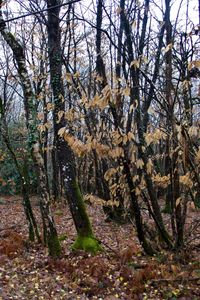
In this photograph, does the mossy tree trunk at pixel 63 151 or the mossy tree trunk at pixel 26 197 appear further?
the mossy tree trunk at pixel 26 197

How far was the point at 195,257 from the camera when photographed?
652 cm

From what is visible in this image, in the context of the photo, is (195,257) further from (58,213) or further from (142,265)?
(58,213)

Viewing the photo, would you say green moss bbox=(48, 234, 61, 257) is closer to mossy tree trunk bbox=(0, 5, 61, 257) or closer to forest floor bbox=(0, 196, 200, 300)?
mossy tree trunk bbox=(0, 5, 61, 257)

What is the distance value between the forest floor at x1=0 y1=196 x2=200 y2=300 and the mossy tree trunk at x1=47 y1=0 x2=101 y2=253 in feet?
1.39

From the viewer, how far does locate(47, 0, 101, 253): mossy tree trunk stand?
22.9ft

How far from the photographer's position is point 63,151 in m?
7.09

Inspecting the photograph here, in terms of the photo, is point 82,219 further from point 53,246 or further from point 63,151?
point 63,151

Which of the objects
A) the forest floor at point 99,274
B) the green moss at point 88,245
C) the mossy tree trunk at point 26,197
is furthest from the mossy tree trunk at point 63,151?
the mossy tree trunk at point 26,197

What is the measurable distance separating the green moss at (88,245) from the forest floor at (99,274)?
0.17 metres

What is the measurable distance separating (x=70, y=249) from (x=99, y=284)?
182 cm

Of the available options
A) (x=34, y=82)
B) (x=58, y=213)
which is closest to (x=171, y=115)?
(x=58, y=213)

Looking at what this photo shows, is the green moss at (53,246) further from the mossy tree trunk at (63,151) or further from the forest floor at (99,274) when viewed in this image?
the mossy tree trunk at (63,151)

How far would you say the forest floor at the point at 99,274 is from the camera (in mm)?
5238

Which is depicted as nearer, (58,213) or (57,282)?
(57,282)
